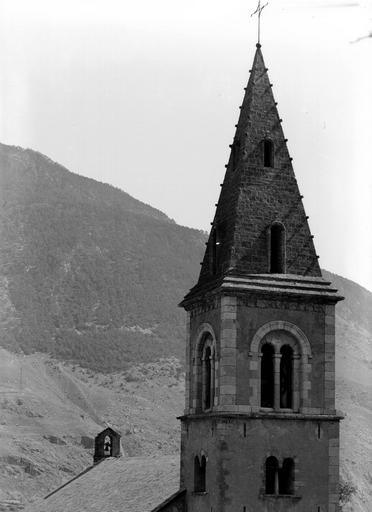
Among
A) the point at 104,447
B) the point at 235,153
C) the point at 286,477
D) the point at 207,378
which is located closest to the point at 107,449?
the point at 104,447

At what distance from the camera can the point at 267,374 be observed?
28.6m

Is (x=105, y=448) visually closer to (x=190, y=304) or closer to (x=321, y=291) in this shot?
(x=190, y=304)

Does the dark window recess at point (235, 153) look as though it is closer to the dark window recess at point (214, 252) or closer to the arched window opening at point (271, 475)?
the dark window recess at point (214, 252)

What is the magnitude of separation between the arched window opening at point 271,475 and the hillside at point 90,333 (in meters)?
46.6

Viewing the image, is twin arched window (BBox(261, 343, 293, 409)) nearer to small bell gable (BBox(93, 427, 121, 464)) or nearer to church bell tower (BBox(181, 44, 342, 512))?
church bell tower (BBox(181, 44, 342, 512))

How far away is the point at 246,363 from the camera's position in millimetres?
27969

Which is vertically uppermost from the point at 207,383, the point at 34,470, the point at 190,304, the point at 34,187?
the point at 34,187

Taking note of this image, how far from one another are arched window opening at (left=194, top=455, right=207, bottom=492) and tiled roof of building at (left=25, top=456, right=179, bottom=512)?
4.37 feet

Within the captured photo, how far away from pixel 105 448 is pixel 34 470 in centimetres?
5008

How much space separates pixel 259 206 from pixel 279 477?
7.49 meters

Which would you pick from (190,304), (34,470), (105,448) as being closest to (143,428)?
(34,470)

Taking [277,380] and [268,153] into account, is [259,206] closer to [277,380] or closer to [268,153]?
[268,153]

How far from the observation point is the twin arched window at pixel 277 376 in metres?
28.3

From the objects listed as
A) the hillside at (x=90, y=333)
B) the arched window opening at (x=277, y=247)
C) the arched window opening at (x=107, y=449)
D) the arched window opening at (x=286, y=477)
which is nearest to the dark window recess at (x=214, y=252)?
the arched window opening at (x=277, y=247)
